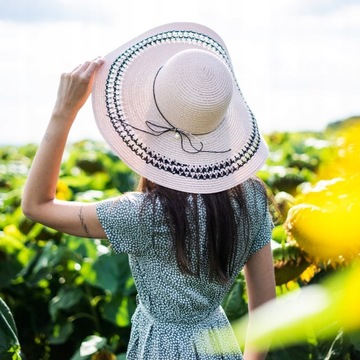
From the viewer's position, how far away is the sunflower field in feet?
4.50

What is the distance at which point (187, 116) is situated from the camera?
1.24 metres

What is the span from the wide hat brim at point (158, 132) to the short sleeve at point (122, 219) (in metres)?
0.08

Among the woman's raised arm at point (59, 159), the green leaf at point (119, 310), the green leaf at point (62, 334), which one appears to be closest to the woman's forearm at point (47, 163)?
the woman's raised arm at point (59, 159)

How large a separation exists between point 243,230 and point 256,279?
0.20 meters

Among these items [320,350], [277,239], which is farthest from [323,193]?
[320,350]

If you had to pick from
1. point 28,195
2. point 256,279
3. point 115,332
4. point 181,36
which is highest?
point 181,36

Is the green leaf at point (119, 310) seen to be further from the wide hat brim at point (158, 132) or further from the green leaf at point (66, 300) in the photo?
the wide hat brim at point (158, 132)

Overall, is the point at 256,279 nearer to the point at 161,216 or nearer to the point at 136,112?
the point at 161,216

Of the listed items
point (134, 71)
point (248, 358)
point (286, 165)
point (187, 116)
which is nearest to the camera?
point (187, 116)

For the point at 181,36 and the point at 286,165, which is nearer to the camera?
the point at 181,36

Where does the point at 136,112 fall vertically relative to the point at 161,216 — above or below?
above

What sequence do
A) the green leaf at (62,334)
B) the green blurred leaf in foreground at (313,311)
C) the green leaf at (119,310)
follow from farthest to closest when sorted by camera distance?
1. the green leaf at (62,334)
2. the green leaf at (119,310)
3. the green blurred leaf in foreground at (313,311)

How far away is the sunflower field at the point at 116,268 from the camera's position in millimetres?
1371

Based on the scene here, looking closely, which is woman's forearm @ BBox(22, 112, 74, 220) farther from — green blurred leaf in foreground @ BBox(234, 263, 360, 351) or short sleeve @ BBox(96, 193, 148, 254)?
green blurred leaf in foreground @ BBox(234, 263, 360, 351)
